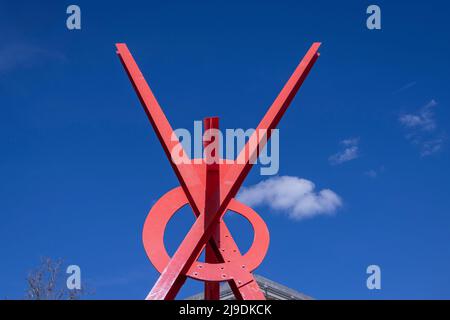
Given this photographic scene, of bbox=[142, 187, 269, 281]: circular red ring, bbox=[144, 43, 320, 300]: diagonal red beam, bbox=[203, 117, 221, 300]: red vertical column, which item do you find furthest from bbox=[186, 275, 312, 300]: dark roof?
bbox=[144, 43, 320, 300]: diagonal red beam

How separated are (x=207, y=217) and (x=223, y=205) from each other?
30 cm

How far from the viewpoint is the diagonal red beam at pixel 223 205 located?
29.9ft

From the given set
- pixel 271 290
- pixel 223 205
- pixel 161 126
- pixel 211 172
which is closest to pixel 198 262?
pixel 223 205

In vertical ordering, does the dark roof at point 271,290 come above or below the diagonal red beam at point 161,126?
Answer: below

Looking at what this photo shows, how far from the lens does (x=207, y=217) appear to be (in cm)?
973

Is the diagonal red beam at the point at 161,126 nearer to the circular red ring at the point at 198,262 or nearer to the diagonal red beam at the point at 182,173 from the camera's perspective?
the diagonal red beam at the point at 182,173

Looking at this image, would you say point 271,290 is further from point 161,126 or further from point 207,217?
point 161,126

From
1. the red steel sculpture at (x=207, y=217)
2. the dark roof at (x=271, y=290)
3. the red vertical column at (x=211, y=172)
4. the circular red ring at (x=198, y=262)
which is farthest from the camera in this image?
the dark roof at (x=271, y=290)

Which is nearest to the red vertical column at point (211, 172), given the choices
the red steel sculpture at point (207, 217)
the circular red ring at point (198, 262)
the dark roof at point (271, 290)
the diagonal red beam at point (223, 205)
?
the red steel sculpture at point (207, 217)

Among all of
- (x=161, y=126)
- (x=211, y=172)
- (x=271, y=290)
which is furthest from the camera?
(x=271, y=290)
